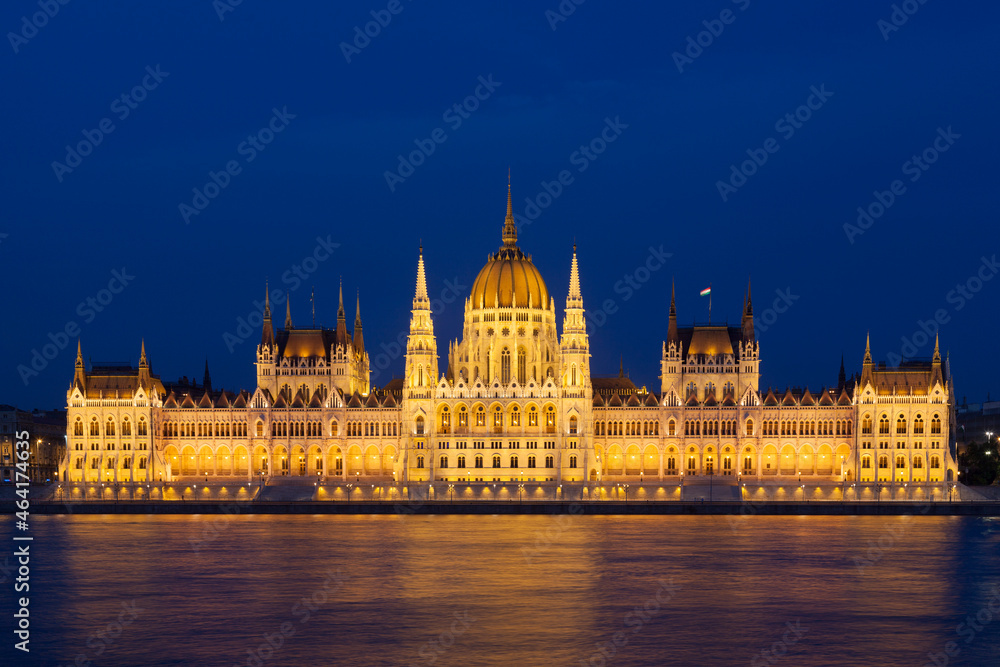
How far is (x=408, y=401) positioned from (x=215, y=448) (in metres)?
21.3

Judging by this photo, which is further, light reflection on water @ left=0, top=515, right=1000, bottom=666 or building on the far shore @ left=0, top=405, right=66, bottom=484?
building on the far shore @ left=0, top=405, right=66, bottom=484

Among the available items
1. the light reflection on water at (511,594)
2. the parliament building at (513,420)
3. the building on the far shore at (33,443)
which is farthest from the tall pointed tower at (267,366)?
the light reflection on water at (511,594)

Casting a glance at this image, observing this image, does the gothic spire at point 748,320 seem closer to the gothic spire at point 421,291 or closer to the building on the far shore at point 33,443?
the gothic spire at point 421,291

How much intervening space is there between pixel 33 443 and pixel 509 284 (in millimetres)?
63451

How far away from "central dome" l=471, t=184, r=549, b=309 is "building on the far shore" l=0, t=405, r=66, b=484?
5215 centimetres

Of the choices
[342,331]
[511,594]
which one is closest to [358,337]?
[342,331]

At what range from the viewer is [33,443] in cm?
17350

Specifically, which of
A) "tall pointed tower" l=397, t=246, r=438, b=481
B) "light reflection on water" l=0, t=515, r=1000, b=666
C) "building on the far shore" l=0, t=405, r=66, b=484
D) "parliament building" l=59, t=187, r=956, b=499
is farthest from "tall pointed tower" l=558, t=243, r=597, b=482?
"building on the far shore" l=0, t=405, r=66, b=484

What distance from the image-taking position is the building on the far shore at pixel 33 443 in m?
170

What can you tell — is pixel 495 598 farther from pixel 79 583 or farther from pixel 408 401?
pixel 408 401

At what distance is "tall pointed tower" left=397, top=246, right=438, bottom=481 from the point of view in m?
142

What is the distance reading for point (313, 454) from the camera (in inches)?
5807

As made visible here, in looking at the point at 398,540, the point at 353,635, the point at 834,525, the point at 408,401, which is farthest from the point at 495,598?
the point at 408,401

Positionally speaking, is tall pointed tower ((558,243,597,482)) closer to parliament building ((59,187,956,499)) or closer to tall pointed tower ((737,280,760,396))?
parliament building ((59,187,956,499))
